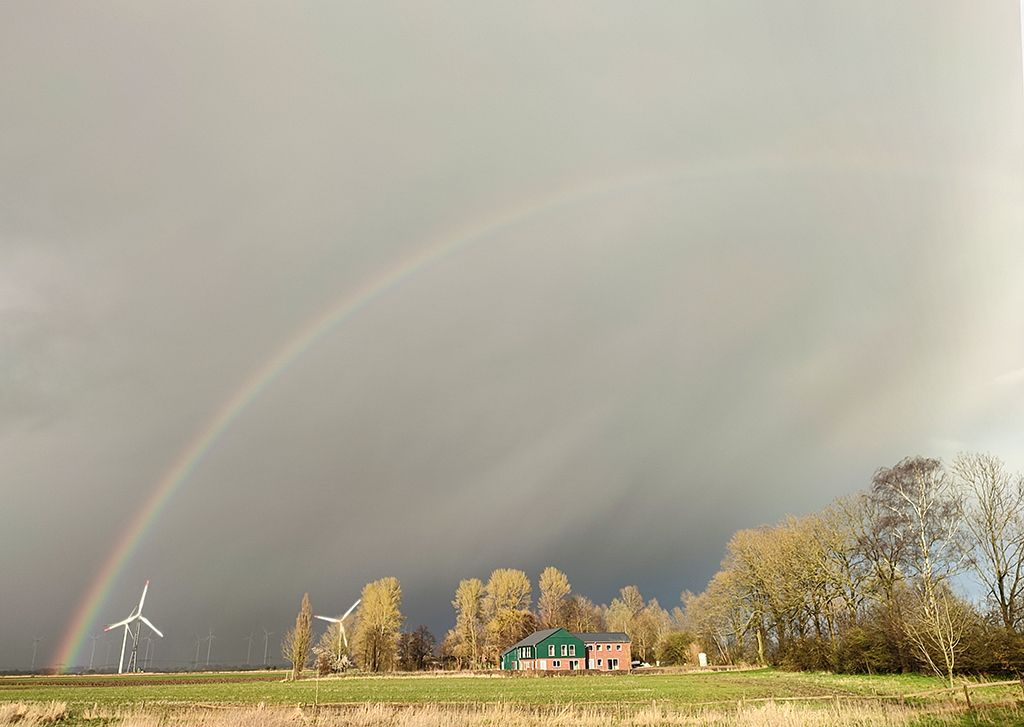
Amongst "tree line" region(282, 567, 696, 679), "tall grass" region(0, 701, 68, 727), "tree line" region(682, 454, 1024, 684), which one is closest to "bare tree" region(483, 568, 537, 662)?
"tree line" region(282, 567, 696, 679)

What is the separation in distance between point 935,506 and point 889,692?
17393mm

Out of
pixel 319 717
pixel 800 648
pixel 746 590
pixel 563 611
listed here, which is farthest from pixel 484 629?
pixel 319 717

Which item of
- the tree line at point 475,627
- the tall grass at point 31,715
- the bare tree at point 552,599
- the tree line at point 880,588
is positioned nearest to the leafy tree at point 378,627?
the tree line at point 475,627

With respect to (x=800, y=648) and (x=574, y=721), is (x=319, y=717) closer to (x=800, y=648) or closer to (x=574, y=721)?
(x=574, y=721)

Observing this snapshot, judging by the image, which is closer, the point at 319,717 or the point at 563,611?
the point at 319,717

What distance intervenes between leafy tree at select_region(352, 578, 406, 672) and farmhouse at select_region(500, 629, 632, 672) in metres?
21.2

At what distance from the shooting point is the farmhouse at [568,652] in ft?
296

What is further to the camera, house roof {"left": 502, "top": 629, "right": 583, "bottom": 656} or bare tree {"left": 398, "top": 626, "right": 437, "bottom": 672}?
bare tree {"left": 398, "top": 626, "right": 437, "bottom": 672}

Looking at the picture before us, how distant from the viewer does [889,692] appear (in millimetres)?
32062

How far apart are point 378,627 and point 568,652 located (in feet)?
116

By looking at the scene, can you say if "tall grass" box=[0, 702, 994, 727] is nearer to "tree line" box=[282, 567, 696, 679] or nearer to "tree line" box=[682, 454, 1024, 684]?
"tree line" box=[682, 454, 1024, 684]

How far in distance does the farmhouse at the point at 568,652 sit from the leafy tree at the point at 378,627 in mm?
21158

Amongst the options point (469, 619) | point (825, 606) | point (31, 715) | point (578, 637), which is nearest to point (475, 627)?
point (469, 619)

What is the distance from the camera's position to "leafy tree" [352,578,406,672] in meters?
105
